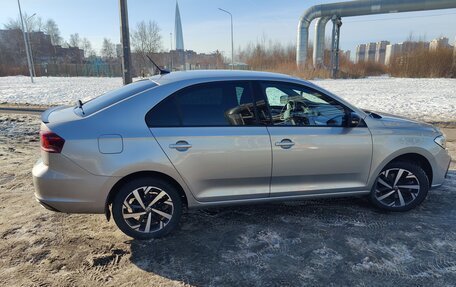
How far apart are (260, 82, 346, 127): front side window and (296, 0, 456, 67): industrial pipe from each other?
73.2ft

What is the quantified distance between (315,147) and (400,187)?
132cm

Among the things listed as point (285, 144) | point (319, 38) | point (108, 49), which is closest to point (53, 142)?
point (285, 144)

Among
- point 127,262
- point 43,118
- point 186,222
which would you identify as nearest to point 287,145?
point 186,222

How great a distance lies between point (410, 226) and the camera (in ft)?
11.8

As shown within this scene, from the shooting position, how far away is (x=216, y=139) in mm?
3234

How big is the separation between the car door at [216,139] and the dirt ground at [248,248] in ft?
1.66

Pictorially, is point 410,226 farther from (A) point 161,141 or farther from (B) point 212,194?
(A) point 161,141

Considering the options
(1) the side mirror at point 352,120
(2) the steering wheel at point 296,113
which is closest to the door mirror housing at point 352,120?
(1) the side mirror at point 352,120

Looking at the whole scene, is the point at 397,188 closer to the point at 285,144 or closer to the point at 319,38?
the point at 285,144

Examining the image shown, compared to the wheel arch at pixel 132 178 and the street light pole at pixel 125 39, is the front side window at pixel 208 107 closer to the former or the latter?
the wheel arch at pixel 132 178

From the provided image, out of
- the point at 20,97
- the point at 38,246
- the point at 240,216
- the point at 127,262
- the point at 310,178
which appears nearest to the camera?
the point at 127,262

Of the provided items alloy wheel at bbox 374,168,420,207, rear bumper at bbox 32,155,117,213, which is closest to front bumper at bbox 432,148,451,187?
alloy wheel at bbox 374,168,420,207

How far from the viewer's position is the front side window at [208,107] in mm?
3209

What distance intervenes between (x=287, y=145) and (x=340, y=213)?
3.99 ft
